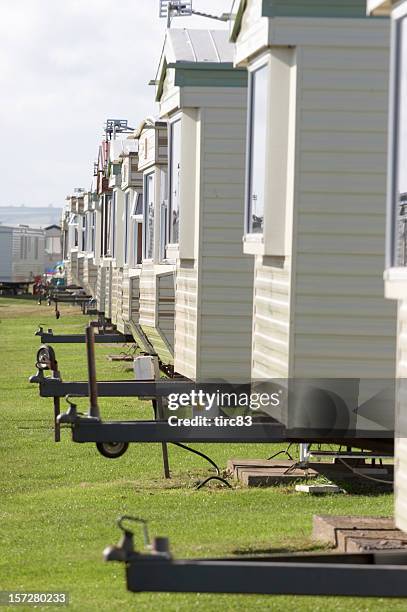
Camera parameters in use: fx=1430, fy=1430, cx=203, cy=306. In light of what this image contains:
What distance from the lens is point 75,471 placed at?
14.8 m

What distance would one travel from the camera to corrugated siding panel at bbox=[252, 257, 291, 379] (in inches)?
387

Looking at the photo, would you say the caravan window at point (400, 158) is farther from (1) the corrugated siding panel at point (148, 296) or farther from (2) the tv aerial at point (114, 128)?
(2) the tv aerial at point (114, 128)

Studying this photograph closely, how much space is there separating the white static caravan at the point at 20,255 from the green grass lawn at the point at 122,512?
5317 centimetres

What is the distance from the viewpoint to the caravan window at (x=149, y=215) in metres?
17.4

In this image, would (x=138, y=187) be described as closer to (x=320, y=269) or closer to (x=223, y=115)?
(x=223, y=115)

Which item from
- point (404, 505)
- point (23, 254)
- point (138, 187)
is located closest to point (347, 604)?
point (404, 505)

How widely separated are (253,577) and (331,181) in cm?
377

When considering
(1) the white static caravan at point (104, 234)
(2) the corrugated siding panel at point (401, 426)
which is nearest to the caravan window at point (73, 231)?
(1) the white static caravan at point (104, 234)

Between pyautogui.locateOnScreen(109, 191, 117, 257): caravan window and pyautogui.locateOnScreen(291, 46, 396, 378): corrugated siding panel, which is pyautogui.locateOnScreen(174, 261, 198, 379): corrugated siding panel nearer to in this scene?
pyautogui.locateOnScreen(291, 46, 396, 378): corrugated siding panel

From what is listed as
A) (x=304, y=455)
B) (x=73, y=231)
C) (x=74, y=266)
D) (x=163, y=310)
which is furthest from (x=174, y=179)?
(x=73, y=231)

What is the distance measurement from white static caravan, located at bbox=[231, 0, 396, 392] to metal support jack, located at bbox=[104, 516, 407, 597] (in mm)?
3172

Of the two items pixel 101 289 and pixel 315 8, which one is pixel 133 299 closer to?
pixel 101 289

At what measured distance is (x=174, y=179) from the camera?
14.5 m

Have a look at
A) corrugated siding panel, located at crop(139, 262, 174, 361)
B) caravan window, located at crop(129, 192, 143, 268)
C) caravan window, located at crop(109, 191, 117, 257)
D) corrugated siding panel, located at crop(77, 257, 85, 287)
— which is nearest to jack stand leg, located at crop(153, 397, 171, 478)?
corrugated siding panel, located at crop(139, 262, 174, 361)
